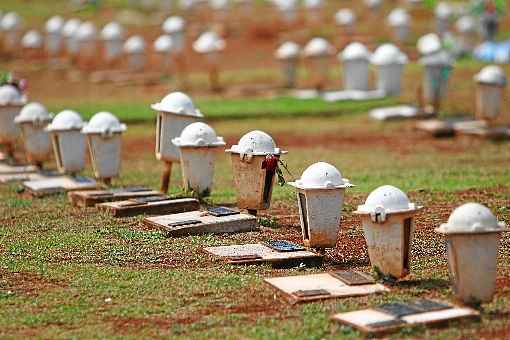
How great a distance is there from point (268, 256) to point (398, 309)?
2.40m

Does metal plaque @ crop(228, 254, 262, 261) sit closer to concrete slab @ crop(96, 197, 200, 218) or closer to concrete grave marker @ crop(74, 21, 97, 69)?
concrete slab @ crop(96, 197, 200, 218)

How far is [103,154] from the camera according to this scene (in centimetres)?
1573

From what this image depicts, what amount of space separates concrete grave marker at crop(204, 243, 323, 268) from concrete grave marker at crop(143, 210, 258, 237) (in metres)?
0.96

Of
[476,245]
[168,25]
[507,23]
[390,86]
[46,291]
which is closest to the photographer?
[476,245]

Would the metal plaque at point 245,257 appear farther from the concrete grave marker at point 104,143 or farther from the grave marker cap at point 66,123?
the grave marker cap at point 66,123

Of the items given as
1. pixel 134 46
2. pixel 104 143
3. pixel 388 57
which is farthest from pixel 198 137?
pixel 134 46

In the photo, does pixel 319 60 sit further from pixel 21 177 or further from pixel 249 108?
pixel 21 177

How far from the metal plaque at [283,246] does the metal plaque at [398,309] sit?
2263 mm

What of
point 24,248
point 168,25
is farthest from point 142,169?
point 168,25

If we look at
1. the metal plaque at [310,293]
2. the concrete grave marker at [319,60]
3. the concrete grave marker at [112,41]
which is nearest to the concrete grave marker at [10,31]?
the concrete grave marker at [112,41]

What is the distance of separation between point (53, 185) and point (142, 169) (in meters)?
2.76

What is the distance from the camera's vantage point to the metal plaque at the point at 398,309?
8.88 meters

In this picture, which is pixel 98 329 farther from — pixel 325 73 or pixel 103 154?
pixel 325 73

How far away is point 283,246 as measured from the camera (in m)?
11.5
